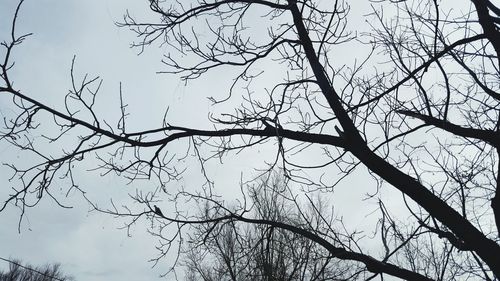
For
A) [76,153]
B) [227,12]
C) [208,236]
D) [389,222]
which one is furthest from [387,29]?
[76,153]

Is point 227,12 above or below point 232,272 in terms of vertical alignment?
above

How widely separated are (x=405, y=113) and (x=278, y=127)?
3.94ft

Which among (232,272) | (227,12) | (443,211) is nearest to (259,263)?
(232,272)

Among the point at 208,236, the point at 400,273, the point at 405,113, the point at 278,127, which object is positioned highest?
the point at 405,113

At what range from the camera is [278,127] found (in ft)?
12.4

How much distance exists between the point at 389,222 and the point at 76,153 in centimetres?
286

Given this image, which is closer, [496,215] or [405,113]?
[496,215]

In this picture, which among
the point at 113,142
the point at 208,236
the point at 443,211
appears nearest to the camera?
the point at 443,211

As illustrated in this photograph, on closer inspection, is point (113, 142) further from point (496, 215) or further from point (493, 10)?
point (493, 10)

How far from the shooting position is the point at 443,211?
3.36 m

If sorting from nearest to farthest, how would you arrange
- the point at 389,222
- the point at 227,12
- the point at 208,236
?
the point at 389,222
the point at 208,236
the point at 227,12

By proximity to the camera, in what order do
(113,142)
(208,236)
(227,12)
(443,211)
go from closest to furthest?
1. (443,211)
2. (113,142)
3. (208,236)
4. (227,12)

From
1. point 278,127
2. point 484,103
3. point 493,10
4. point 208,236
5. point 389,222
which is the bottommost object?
point 208,236

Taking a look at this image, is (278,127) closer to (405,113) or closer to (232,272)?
(405,113)
